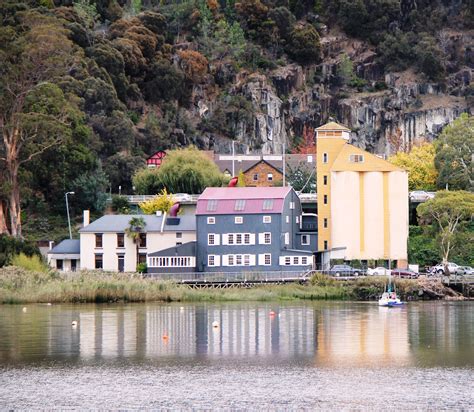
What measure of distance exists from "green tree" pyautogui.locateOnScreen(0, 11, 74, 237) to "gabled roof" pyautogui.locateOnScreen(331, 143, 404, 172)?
18984 millimetres

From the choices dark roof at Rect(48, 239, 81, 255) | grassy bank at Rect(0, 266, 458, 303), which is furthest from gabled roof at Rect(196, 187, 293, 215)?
dark roof at Rect(48, 239, 81, 255)

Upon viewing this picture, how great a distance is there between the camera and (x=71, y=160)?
114 metres

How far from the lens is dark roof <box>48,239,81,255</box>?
334 feet

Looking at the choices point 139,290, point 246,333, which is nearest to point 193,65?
point 139,290

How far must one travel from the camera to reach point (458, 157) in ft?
376

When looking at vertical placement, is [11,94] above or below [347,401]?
above

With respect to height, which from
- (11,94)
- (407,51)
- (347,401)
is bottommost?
(347,401)

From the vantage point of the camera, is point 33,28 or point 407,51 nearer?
point 33,28

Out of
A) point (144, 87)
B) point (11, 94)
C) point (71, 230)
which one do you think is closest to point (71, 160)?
point (71, 230)

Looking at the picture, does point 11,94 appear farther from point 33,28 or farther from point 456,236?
point 456,236

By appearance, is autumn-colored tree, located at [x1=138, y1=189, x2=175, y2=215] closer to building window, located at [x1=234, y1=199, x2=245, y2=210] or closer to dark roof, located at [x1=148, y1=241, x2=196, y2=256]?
dark roof, located at [x1=148, y1=241, x2=196, y2=256]

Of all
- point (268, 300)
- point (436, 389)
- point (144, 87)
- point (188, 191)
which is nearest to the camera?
point (436, 389)

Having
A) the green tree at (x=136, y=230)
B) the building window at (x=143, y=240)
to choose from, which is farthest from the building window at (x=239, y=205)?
the building window at (x=143, y=240)

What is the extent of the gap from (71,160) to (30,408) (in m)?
69.0
